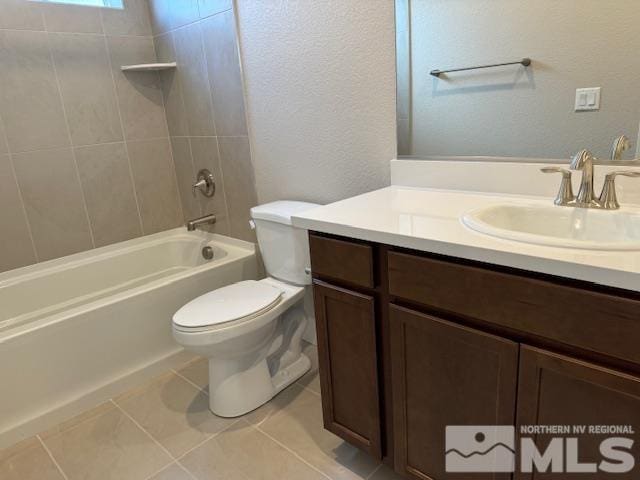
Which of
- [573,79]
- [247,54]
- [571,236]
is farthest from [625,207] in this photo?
[247,54]

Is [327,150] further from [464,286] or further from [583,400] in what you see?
[583,400]

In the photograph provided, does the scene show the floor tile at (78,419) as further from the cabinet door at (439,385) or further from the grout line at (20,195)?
the cabinet door at (439,385)

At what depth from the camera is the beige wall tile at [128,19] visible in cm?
240

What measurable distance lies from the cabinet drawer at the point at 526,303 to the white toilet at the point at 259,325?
75 cm

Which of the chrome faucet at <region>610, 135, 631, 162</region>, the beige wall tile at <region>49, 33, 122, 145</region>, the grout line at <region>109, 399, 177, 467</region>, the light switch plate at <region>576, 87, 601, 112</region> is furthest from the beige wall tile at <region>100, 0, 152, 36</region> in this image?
the chrome faucet at <region>610, 135, 631, 162</region>

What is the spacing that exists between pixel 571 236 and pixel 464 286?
40cm

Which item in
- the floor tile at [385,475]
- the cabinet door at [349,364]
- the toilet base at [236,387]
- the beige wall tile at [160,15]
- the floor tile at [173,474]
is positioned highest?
the beige wall tile at [160,15]

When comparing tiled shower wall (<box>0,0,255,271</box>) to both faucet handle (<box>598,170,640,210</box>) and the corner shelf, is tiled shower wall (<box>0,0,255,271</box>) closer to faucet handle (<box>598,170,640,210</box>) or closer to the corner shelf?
the corner shelf

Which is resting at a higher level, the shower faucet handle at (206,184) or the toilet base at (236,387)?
the shower faucet handle at (206,184)

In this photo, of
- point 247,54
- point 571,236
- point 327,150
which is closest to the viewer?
point 571,236

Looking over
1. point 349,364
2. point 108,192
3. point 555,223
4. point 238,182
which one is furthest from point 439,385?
point 108,192

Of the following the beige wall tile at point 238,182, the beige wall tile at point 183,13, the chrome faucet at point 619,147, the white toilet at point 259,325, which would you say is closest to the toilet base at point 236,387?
the white toilet at point 259,325

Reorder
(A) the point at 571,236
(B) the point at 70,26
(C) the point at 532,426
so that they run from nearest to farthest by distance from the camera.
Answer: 1. (C) the point at 532,426
2. (A) the point at 571,236
3. (B) the point at 70,26

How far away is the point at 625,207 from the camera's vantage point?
1.18 metres
